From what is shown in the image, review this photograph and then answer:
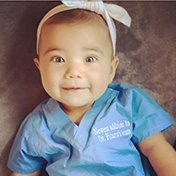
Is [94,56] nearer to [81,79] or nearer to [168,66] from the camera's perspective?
[81,79]

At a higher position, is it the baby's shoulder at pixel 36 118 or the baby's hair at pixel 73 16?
the baby's hair at pixel 73 16

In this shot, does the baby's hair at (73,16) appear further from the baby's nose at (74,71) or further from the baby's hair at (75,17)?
the baby's nose at (74,71)

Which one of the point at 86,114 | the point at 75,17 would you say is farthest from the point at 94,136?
the point at 75,17

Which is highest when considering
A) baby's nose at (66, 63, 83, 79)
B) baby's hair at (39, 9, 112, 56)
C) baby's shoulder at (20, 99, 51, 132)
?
baby's hair at (39, 9, 112, 56)

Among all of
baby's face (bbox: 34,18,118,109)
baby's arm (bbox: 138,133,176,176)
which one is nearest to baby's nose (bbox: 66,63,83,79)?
baby's face (bbox: 34,18,118,109)

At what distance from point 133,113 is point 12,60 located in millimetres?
371

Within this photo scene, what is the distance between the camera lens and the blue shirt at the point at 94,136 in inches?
42.5

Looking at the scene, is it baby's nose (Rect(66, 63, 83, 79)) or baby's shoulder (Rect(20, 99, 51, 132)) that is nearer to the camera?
baby's nose (Rect(66, 63, 83, 79))

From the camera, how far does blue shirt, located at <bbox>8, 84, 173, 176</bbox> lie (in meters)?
1.08

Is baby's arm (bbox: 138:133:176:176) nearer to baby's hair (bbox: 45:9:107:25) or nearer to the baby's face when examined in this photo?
the baby's face

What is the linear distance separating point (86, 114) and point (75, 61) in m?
0.16

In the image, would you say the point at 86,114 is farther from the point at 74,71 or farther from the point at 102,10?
the point at 102,10

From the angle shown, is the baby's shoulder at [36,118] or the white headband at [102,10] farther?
the baby's shoulder at [36,118]

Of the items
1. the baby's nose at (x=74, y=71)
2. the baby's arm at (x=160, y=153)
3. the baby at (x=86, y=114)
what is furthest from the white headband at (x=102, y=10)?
the baby's arm at (x=160, y=153)
